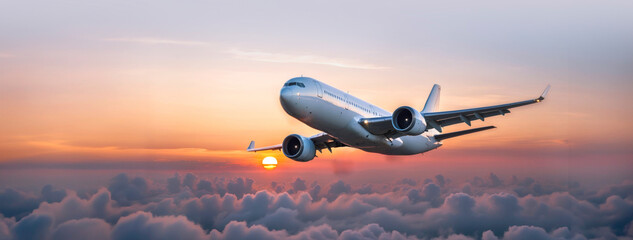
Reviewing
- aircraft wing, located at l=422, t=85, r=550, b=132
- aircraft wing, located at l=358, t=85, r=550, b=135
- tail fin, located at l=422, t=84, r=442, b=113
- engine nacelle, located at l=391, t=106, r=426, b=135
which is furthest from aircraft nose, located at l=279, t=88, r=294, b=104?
tail fin, located at l=422, t=84, r=442, b=113

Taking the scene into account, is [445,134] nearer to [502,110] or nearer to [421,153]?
[421,153]

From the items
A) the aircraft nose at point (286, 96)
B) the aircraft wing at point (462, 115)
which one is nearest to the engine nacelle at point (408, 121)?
the aircraft wing at point (462, 115)

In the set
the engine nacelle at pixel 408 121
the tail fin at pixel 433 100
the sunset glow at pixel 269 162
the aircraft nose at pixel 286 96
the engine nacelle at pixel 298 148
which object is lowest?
the sunset glow at pixel 269 162

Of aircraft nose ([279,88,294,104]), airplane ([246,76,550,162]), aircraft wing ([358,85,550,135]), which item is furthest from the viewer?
aircraft wing ([358,85,550,135])

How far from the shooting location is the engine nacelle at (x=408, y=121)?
178ft

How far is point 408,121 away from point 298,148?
15.0m

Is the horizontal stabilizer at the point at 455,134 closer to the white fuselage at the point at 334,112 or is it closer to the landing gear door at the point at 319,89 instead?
the white fuselage at the point at 334,112

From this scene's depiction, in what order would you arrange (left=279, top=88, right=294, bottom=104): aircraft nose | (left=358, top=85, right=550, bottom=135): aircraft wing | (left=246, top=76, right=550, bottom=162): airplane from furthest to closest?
(left=358, top=85, right=550, bottom=135): aircraft wing, (left=246, top=76, right=550, bottom=162): airplane, (left=279, top=88, right=294, bottom=104): aircraft nose

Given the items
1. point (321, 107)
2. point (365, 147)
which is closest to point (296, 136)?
point (365, 147)

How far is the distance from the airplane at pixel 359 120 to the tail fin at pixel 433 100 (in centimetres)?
1839

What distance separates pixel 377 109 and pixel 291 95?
1407 cm

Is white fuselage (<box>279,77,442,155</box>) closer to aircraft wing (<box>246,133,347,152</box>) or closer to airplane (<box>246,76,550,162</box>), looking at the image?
airplane (<box>246,76,550,162</box>)

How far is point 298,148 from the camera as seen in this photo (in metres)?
66.3

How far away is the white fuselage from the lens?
51.2 meters
